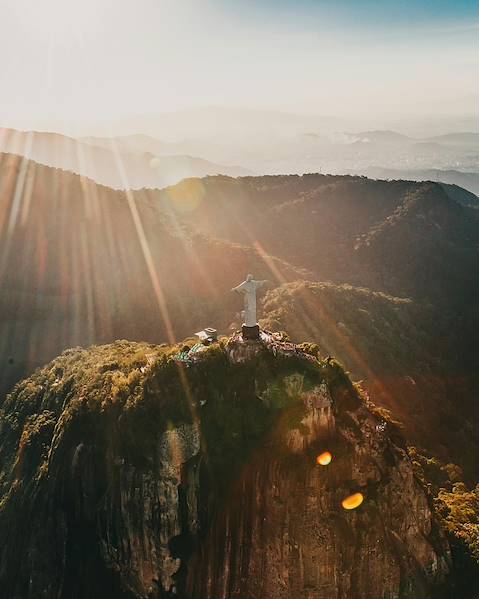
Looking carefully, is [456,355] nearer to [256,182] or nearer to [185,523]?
[185,523]

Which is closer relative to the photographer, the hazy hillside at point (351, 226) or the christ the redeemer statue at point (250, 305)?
the christ the redeemer statue at point (250, 305)

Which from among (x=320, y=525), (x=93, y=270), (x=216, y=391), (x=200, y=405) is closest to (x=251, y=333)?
(x=216, y=391)

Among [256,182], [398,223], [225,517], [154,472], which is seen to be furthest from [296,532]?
[256,182]

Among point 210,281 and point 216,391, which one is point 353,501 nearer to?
point 216,391

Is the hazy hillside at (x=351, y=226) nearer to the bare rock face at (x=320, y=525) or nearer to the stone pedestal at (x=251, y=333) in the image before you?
the stone pedestal at (x=251, y=333)

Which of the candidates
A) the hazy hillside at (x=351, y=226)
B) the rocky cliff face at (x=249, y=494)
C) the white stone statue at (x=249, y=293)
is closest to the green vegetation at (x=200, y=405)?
the rocky cliff face at (x=249, y=494)
